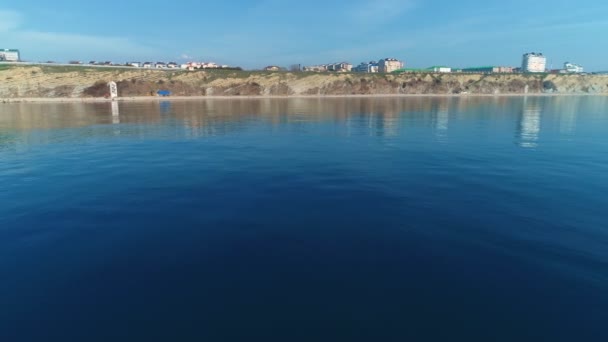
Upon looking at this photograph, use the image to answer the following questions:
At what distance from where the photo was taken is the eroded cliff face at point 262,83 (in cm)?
10862

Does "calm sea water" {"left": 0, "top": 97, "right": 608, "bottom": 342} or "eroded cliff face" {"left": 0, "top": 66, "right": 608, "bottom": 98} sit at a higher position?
"eroded cliff face" {"left": 0, "top": 66, "right": 608, "bottom": 98}

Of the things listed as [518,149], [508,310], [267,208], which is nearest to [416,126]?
→ [518,149]

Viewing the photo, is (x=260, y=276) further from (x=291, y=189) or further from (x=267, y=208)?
(x=291, y=189)

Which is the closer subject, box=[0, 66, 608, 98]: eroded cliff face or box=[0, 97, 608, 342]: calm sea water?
box=[0, 97, 608, 342]: calm sea water

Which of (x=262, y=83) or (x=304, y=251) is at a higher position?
(x=262, y=83)

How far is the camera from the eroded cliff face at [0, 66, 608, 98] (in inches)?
4277

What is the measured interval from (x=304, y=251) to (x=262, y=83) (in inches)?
5404

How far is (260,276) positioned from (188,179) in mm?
10548

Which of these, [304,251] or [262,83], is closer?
[304,251]

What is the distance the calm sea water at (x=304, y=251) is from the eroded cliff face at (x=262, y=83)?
4328 inches

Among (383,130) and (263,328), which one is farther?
(383,130)

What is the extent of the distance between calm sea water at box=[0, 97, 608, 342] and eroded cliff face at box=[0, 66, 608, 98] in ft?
361

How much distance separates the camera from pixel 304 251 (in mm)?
9711

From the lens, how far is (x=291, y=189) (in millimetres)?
15719
